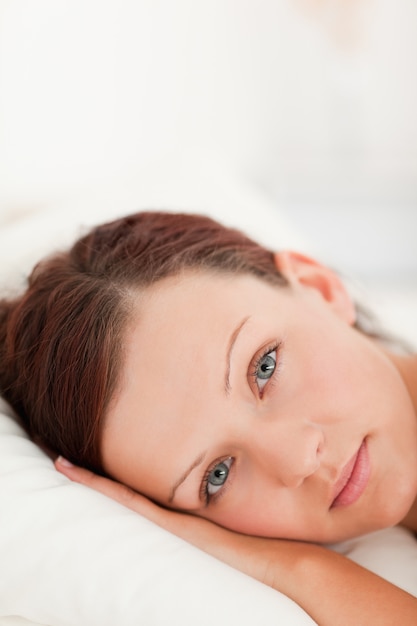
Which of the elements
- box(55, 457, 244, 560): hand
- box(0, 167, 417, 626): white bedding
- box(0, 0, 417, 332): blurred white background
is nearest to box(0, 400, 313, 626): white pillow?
box(0, 167, 417, 626): white bedding

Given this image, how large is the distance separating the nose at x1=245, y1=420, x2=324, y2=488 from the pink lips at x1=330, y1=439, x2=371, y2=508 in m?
0.07

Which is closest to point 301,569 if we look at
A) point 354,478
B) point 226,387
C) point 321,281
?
point 354,478

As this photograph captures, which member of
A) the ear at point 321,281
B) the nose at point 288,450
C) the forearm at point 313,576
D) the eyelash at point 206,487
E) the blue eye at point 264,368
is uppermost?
the ear at point 321,281

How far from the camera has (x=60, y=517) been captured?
106cm

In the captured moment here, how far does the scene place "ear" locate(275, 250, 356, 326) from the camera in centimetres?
145

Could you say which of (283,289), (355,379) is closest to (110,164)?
(283,289)

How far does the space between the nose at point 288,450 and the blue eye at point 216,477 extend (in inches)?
2.5

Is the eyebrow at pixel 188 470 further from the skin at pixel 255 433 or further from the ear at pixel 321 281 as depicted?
the ear at pixel 321 281

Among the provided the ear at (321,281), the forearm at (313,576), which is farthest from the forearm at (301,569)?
the ear at (321,281)

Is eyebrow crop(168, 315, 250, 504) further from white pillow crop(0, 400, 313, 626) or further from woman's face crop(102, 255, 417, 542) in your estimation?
white pillow crop(0, 400, 313, 626)

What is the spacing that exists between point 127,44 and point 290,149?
2.50ft

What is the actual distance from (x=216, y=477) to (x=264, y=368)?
0.20m

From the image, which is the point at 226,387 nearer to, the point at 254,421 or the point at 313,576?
the point at 254,421

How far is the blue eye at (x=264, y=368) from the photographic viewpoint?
1197 millimetres
